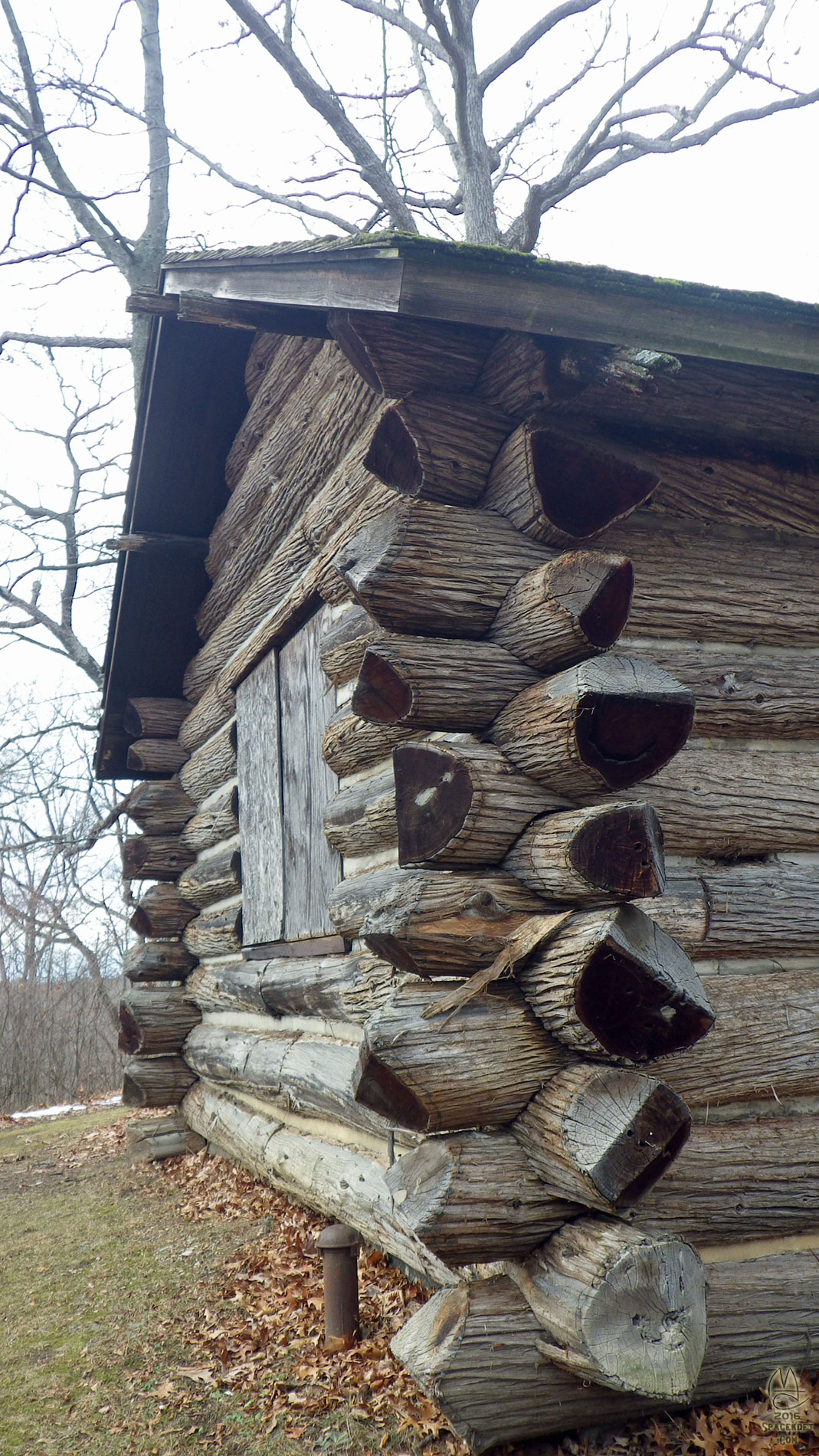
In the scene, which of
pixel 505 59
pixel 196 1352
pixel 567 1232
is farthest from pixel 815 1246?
pixel 505 59

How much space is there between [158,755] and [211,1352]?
5.91 m

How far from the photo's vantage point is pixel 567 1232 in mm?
3119

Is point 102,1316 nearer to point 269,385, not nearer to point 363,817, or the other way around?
point 363,817

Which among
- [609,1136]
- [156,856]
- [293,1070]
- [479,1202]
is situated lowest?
[293,1070]

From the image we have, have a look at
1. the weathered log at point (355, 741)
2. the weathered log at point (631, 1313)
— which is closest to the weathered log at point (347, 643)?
the weathered log at point (355, 741)

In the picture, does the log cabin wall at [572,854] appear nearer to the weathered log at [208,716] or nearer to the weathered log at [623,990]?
the weathered log at [623,990]

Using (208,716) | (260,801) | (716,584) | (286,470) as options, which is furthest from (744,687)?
(208,716)

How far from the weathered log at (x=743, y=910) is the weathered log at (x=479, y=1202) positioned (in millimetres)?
999

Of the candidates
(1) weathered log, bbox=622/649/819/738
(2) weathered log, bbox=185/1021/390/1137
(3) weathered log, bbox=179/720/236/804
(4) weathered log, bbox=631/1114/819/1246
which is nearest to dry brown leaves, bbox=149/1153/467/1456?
(2) weathered log, bbox=185/1021/390/1137

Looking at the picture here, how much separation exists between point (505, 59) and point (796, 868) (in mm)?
12166

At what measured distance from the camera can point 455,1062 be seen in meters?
3.10

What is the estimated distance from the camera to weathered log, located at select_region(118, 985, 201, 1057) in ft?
29.6

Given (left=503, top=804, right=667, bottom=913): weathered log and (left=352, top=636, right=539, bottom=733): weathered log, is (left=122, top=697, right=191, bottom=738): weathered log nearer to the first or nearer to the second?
(left=352, top=636, right=539, bottom=733): weathered log

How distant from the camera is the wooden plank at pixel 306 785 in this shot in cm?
532
